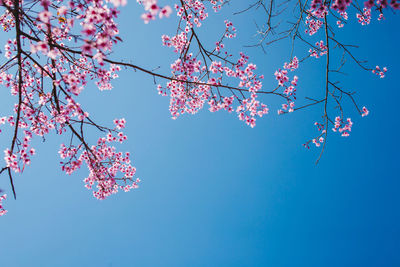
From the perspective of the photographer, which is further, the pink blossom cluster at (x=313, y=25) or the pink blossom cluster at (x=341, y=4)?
the pink blossom cluster at (x=313, y=25)

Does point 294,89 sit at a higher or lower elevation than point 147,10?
higher

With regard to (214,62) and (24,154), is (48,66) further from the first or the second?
(214,62)

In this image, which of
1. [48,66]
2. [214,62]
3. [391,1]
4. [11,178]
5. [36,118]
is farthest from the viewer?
[214,62]

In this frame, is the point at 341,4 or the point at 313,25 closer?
the point at 341,4

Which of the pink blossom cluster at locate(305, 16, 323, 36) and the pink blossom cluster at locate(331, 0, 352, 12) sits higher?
the pink blossom cluster at locate(305, 16, 323, 36)

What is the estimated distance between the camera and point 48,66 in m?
5.89

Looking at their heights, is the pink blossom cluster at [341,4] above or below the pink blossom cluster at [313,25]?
below

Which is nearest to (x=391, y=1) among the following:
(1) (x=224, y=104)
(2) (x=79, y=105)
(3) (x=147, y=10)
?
(3) (x=147, y=10)

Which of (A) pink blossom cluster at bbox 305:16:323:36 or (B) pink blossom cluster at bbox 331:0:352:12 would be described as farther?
(A) pink blossom cluster at bbox 305:16:323:36

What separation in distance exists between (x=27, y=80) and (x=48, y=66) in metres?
0.58

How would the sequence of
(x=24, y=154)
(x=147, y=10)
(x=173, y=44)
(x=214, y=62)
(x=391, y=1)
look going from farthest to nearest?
(x=173, y=44) < (x=214, y=62) < (x=24, y=154) < (x=391, y=1) < (x=147, y=10)

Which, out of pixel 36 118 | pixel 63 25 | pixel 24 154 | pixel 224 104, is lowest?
pixel 24 154

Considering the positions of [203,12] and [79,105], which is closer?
[79,105]

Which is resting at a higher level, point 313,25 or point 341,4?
point 313,25
